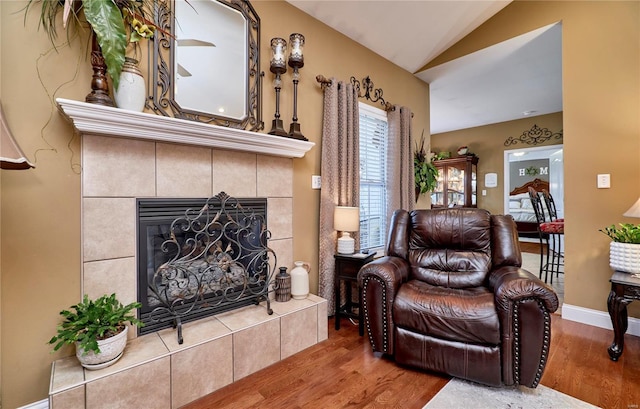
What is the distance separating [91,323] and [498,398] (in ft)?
7.13

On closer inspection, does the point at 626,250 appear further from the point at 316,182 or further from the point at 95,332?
the point at 95,332

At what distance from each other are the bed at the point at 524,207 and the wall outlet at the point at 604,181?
4883 millimetres

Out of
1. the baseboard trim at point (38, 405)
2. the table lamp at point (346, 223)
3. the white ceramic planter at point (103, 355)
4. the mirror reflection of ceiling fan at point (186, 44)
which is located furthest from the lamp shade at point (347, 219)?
the baseboard trim at point (38, 405)

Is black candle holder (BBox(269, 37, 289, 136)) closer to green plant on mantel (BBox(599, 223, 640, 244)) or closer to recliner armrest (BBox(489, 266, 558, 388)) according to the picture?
recliner armrest (BBox(489, 266, 558, 388))

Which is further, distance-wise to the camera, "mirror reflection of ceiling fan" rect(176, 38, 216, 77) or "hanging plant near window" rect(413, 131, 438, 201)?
"hanging plant near window" rect(413, 131, 438, 201)

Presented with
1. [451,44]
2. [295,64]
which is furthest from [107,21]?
[451,44]

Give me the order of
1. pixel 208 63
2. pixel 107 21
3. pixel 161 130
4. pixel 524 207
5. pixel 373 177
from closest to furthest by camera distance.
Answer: pixel 107 21, pixel 161 130, pixel 208 63, pixel 373 177, pixel 524 207

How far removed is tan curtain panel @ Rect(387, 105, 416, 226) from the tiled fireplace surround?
5.49 feet

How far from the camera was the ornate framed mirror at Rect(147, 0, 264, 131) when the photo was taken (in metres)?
1.83

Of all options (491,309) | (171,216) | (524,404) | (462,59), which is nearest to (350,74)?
(462,59)

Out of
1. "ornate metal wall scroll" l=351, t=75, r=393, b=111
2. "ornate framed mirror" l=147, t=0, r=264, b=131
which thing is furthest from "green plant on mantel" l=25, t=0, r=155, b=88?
"ornate metal wall scroll" l=351, t=75, r=393, b=111

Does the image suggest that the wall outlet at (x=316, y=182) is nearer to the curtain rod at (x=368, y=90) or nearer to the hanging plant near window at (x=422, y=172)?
the curtain rod at (x=368, y=90)

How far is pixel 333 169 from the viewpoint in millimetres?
2652

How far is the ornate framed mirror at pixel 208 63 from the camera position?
183cm
